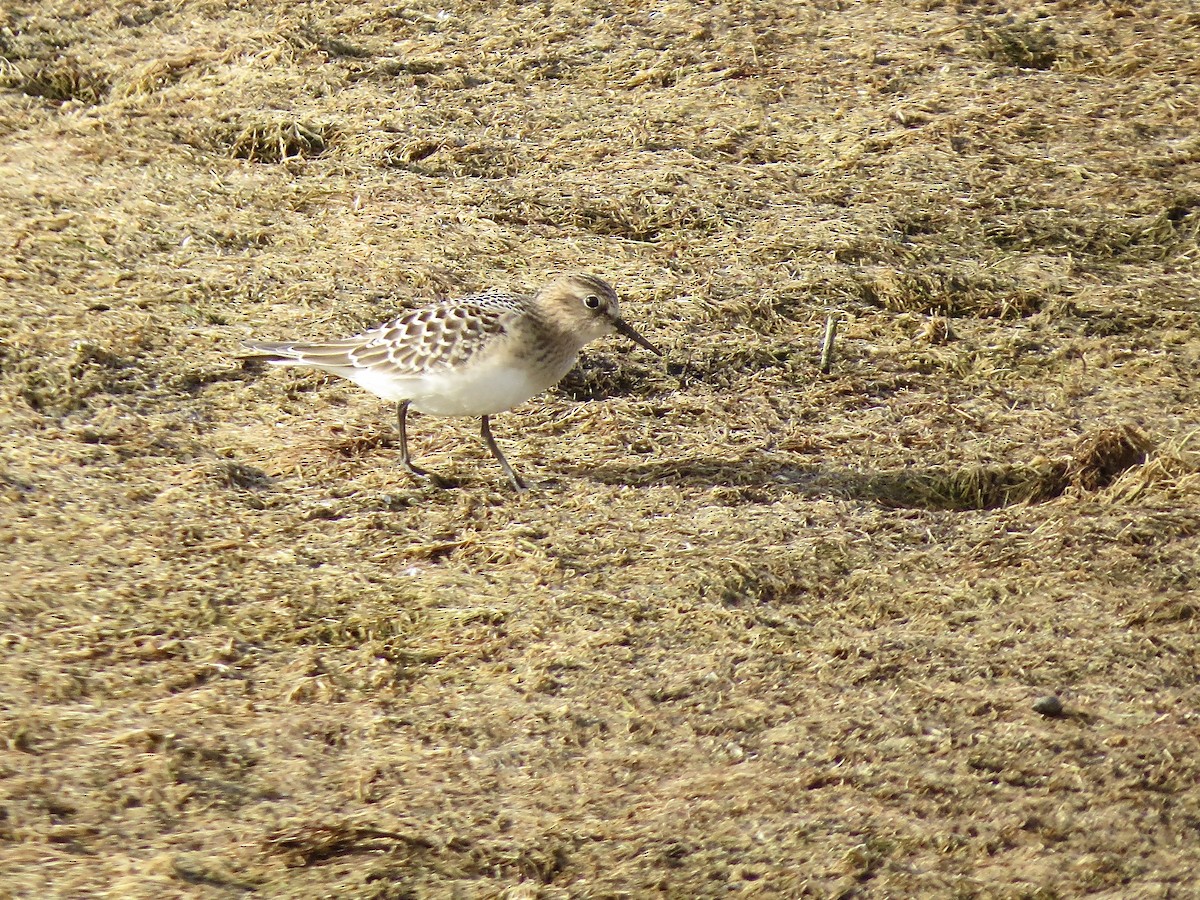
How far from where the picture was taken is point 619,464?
580 cm

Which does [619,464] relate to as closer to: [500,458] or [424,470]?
[500,458]

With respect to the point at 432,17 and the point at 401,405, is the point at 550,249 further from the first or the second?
the point at 432,17

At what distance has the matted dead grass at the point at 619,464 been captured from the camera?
4.01 metres

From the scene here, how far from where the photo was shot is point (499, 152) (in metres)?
7.83

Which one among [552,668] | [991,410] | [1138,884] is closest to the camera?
[1138,884]

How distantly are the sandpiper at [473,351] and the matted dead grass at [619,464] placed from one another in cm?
35

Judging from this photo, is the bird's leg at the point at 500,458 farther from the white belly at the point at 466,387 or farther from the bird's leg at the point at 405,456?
the bird's leg at the point at 405,456

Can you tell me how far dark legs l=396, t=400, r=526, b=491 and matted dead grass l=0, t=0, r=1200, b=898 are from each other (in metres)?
0.07

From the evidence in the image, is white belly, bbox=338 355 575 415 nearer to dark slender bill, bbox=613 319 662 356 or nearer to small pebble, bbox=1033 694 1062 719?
dark slender bill, bbox=613 319 662 356

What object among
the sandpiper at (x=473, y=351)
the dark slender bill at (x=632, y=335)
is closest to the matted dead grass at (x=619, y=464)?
the dark slender bill at (x=632, y=335)

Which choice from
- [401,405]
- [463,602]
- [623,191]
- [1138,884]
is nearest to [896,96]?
[623,191]

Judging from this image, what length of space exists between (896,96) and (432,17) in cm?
286

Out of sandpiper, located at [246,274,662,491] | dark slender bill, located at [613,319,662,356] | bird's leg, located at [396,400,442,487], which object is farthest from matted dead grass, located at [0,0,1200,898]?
sandpiper, located at [246,274,662,491]

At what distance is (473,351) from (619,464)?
2.56 feet
